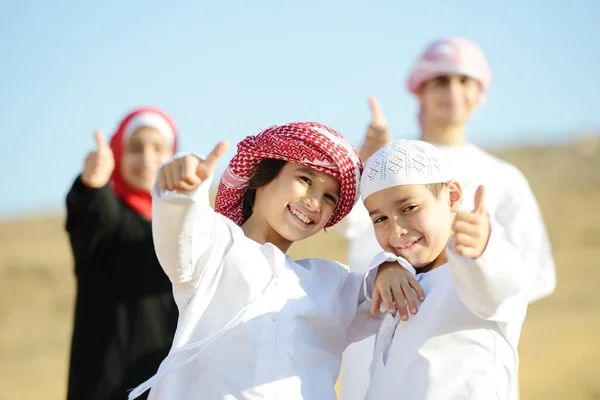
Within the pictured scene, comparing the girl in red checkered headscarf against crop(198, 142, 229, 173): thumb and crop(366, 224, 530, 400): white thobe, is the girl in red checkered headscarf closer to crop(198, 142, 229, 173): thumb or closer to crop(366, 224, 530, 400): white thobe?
crop(198, 142, 229, 173): thumb

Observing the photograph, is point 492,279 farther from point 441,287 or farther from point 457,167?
point 457,167

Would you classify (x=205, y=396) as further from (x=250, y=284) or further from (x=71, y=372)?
(x=71, y=372)

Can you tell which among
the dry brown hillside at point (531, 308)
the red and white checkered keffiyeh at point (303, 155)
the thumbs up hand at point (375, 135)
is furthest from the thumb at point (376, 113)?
the dry brown hillside at point (531, 308)

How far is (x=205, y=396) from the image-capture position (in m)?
3.23

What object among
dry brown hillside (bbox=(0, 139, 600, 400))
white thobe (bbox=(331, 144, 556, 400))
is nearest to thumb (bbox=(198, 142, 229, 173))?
white thobe (bbox=(331, 144, 556, 400))

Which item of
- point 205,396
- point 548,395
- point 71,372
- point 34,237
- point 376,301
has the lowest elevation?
point 34,237

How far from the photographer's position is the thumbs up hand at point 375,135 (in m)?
4.43

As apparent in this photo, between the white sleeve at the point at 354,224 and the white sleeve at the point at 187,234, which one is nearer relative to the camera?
the white sleeve at the point at 187,234

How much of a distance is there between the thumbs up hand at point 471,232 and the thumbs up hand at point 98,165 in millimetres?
2397

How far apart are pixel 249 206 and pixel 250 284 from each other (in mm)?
563

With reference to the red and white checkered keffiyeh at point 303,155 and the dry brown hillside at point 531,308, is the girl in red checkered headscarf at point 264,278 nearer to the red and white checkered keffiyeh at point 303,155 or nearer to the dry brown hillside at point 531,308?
the red and white checkered keffiyeh at point 303,155

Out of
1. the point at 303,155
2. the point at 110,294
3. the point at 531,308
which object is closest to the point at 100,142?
the point at 110,294

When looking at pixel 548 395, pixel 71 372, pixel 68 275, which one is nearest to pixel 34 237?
pixel 68 275

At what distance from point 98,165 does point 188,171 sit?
1.92 m
